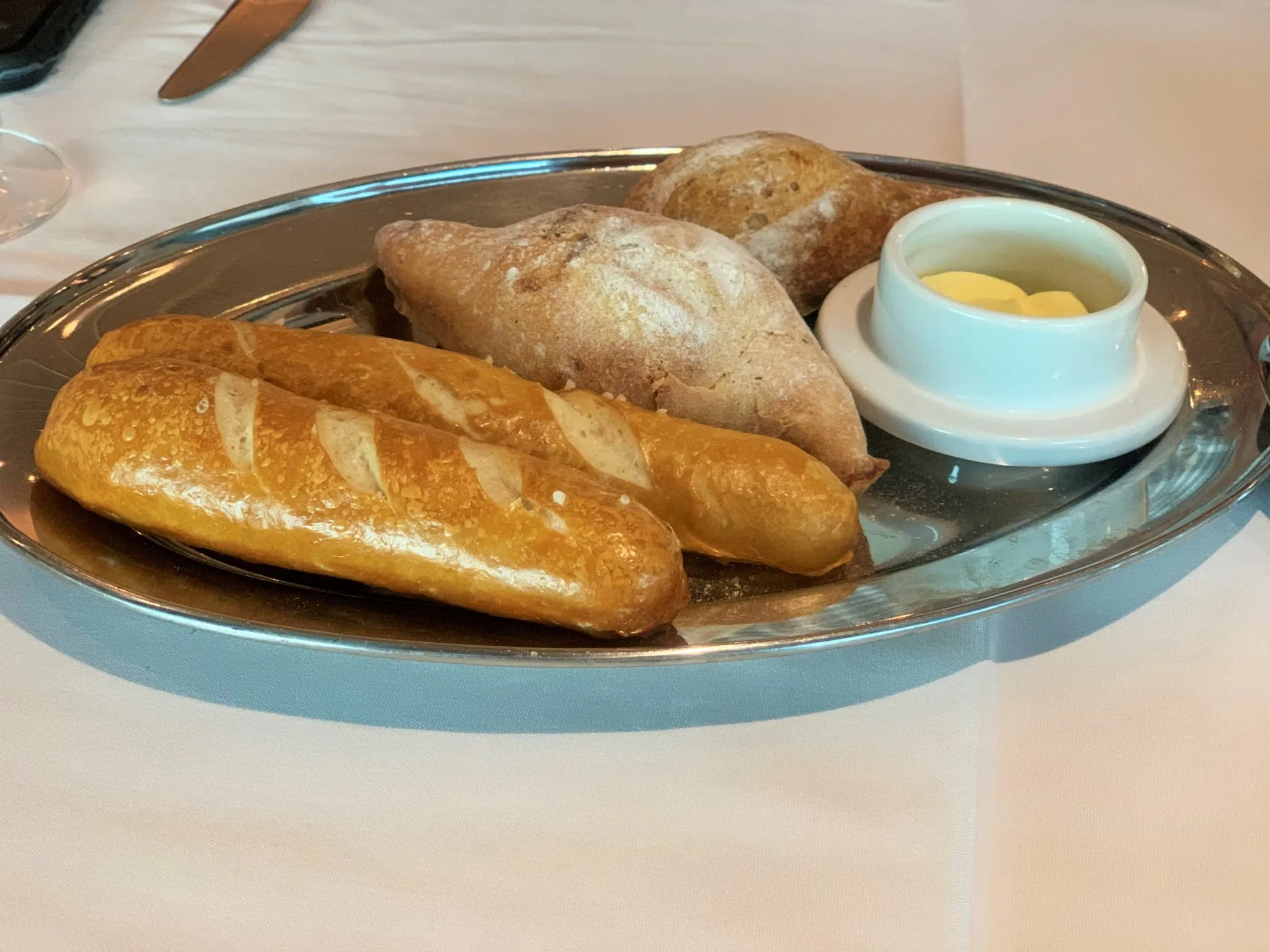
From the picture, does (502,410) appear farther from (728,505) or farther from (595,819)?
(595,819)

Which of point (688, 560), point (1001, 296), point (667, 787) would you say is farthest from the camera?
point (1001, 296)

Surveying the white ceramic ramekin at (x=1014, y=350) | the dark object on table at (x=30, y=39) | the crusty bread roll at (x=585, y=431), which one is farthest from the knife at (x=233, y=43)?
the white ceramic ramekin at (x=1014, y=350)

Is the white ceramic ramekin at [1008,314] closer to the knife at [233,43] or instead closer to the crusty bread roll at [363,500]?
the crusty bread roll at [363,500]

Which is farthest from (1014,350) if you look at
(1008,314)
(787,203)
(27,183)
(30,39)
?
(30,39)

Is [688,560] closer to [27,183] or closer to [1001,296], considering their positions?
[1001,296]

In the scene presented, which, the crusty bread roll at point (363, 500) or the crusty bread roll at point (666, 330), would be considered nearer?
the crusty bread roll at point (363, 500)

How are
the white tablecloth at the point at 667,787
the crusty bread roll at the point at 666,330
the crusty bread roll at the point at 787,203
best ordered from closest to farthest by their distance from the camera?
the white tablecloth at the point at 667,787 < the crusty bread roll at the point at 666,330 < the crusty bread roll at the point at 787,203
